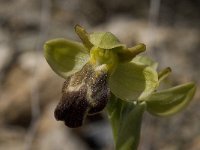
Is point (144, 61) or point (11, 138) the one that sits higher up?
point (144, 61)

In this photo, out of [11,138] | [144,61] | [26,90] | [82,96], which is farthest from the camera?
[26,90]

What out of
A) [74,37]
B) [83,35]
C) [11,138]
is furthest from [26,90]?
[83,35]

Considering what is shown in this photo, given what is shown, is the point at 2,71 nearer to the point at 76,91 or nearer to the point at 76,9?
the point at 76,9

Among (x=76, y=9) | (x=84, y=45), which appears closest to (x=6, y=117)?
(x=76, y=9)

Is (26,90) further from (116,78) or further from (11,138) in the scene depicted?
(116,78)

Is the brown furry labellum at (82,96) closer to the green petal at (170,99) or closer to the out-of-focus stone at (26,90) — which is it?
the green petal at (170,99)

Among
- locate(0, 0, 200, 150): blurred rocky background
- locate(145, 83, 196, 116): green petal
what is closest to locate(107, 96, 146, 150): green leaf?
locate(145, 83, 196, 116): green petal
